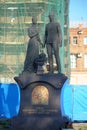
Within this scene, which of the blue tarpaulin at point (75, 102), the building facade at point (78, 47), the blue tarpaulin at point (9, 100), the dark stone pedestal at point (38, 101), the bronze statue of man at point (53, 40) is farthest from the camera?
the building facade at point (78, 47)

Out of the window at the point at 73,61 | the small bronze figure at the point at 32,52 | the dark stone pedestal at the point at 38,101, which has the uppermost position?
the small bronze figure at the point at 32,52

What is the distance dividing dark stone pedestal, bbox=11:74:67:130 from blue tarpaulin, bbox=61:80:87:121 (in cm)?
744

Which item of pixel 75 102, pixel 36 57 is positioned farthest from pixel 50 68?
pixel 75 102

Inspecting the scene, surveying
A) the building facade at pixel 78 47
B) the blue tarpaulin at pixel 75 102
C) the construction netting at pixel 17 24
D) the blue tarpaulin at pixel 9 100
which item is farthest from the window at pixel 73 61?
the blue tarpaulin at pixel 9 100

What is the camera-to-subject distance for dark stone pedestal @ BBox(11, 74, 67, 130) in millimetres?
12847

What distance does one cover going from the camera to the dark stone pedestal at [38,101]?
42.1 ft

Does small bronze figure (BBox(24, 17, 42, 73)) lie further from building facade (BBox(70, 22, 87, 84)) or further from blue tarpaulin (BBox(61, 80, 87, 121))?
building facade (BBox(70, 22, 87, 84))

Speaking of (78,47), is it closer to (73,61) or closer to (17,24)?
(73,61)

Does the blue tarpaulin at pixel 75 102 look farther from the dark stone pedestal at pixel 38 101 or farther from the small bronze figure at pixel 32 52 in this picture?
the dark stone pedestal at pixel 38 101

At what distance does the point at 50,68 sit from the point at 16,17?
14.7 m

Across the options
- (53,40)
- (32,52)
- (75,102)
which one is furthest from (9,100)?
(53,40)

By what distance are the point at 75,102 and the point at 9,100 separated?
11.0ft

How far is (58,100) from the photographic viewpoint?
13.1 metres

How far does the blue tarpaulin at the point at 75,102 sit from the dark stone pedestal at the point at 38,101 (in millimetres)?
7445
